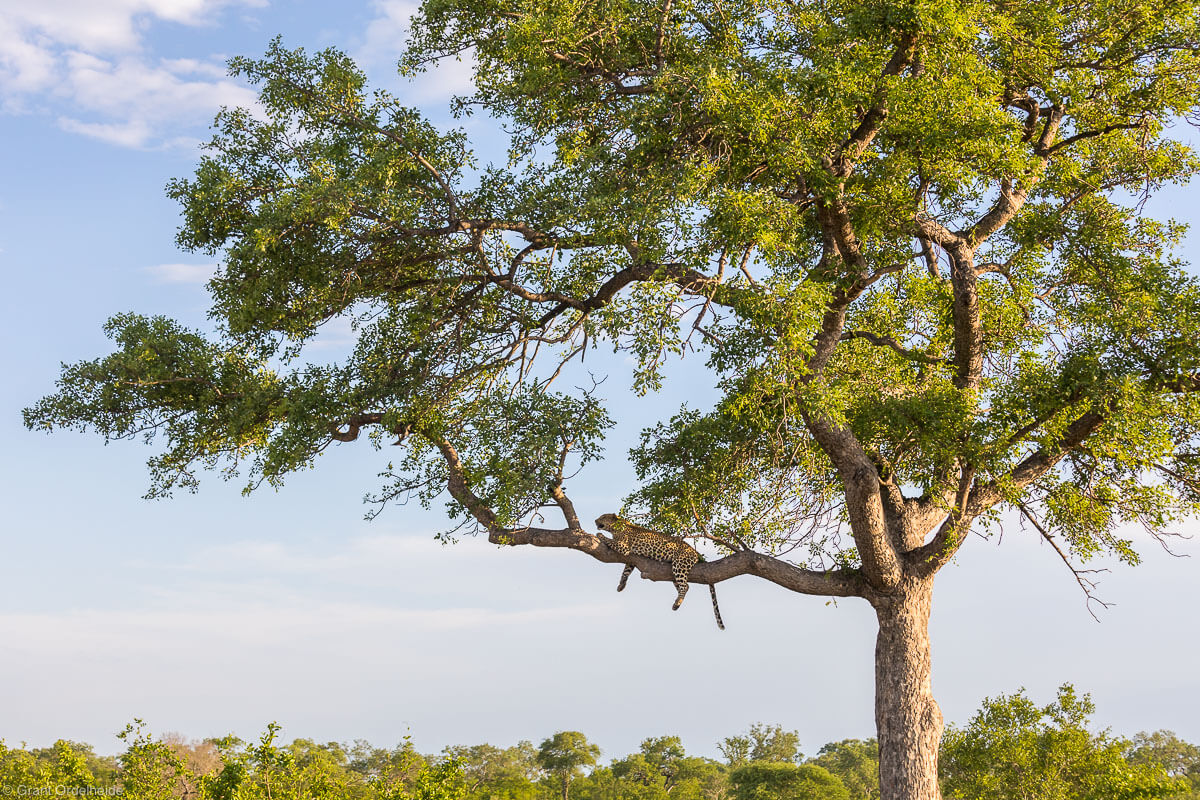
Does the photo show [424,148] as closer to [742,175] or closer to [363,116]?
[363,116]

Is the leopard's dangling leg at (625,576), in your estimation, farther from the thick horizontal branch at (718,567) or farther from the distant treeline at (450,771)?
the distant treeline at (450,771)

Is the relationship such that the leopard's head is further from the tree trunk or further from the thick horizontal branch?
the tree trunk

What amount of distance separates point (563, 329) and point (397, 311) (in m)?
1.92

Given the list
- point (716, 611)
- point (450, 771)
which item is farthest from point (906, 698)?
point (450, 771)

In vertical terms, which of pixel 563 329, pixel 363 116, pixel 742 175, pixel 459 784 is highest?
pixel 363 116

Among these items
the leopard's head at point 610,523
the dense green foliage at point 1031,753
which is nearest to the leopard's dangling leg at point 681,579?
the leopard's head at point 610,523

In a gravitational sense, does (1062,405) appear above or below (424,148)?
below

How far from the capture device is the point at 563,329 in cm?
1093

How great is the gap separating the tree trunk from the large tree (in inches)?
1.1

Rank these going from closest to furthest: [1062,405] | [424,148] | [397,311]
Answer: [1062,405] < [424,148] < [397,311]

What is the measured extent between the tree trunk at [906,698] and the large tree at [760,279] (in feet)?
0.09

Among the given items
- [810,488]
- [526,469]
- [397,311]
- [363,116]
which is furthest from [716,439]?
[363,116]

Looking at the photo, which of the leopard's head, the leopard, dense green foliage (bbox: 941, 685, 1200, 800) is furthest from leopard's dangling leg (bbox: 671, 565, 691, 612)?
dense green foliage (bbox: 941, 685, 1200, 800)

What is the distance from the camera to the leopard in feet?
35.3
